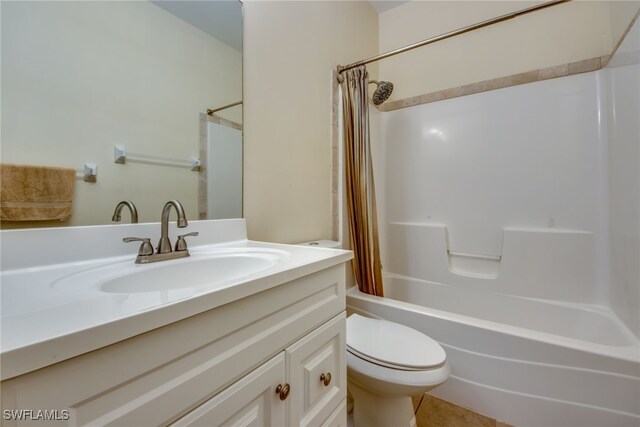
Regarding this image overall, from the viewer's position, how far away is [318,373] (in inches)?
26.7

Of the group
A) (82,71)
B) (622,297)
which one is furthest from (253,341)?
(622,297)

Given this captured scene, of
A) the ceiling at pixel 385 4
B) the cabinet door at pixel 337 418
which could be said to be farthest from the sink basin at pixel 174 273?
the ceiling at pixel 385 4

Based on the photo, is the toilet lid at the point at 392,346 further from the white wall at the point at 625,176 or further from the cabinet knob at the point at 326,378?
the white wall at the point at 625,176

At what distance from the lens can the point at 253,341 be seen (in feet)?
1.66

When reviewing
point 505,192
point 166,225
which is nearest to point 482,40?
point 505,192

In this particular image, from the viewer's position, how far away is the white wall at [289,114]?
116 centimetres

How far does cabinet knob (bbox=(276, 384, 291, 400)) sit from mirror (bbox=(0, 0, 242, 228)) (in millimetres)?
624

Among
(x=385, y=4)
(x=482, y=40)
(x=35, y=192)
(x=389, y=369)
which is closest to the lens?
(x=35, y=192)

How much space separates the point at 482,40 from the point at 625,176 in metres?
1.23

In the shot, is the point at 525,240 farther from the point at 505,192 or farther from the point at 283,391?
the point at 283,391

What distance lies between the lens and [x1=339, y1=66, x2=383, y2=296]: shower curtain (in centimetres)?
156

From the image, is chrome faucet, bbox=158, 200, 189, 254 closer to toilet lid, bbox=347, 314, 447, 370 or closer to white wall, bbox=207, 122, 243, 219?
white wall, bbox=207, 122, 243, 219

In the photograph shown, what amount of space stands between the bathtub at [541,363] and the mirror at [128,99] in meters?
1.09

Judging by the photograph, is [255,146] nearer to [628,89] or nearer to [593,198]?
[628,89]
